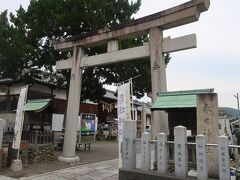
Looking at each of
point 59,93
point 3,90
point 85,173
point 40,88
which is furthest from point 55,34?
point 85,173

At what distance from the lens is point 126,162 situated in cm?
816

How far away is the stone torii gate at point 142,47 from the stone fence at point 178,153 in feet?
6.18

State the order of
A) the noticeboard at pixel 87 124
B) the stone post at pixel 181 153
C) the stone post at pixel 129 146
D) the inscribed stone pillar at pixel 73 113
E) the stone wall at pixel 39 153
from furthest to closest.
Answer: the noticeboard at pixel 87 124, the inscribed stone pillar at pixel 73 113, the stone wall at pixel 39 153, the stone post at pixel 129 146, the stone post at pixel 181 153

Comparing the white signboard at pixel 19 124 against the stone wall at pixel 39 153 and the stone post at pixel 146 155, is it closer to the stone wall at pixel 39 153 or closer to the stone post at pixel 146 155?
the stone wall at pixel 39 153

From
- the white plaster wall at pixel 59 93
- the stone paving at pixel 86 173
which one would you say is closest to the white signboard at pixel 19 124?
the stone paving at pixel 86 173

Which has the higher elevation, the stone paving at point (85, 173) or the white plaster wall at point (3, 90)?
the white plaster wall at point (3, 90)

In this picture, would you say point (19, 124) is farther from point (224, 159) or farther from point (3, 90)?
point (3, 90)

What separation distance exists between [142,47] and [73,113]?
506 cm

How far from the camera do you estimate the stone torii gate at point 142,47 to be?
10.0m

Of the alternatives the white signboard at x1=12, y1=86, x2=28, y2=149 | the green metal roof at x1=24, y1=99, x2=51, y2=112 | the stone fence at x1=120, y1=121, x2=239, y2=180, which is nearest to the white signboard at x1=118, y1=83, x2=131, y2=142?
the stone fence at x1=120, y1=121, x2=239, y2=180

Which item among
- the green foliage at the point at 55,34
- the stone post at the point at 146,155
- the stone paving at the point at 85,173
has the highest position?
the green foliage at the point at 55,34

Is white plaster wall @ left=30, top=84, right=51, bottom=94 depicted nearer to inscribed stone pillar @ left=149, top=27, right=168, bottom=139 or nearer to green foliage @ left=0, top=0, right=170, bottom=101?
green foliage @ left=0, top=0, right=170, bottom=101

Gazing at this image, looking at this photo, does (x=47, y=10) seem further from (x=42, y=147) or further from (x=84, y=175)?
(x=84, y=175)

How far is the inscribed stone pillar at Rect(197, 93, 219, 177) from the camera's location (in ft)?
23.7
